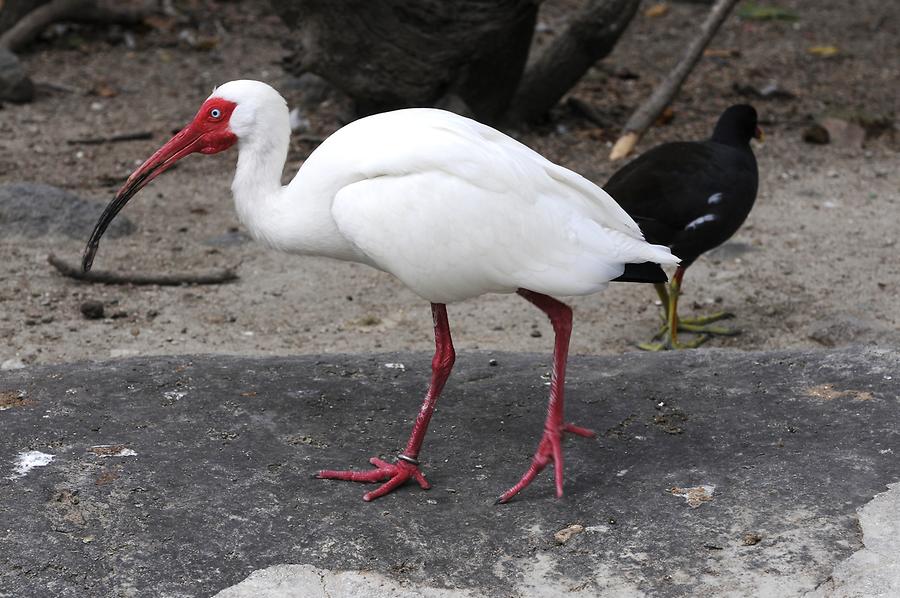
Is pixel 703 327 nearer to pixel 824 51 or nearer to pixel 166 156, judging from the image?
pixel 166 156

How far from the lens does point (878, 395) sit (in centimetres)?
423

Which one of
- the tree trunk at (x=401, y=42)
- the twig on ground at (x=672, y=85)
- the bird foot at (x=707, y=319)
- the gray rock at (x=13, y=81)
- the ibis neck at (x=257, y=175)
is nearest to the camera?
the ibis neck at (x=257, y=175)

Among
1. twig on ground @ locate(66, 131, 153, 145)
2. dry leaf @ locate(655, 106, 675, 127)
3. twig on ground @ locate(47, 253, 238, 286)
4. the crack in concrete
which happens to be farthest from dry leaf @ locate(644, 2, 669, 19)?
the crack in concrete

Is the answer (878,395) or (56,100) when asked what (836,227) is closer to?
(878,395)

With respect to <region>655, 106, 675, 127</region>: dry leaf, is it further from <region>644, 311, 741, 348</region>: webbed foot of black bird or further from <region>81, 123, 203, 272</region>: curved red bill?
<region>81, 123, 203, 272</region>: curved red bill

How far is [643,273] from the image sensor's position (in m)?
3.95

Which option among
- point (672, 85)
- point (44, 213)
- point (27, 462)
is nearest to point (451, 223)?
point (27, 462)

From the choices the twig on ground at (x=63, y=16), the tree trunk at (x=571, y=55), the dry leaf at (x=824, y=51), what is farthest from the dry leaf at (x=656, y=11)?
the twig on ground at (x=63, y=16)

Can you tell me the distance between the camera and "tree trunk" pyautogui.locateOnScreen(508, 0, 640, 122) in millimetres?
9102

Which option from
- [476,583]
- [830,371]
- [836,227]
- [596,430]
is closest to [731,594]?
[476,583]

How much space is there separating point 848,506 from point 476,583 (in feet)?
3.73

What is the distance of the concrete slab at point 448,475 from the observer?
3.29 meters

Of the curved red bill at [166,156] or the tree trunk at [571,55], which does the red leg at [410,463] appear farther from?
the tree trunk at [571,55]

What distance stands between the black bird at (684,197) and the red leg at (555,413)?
5.55ft
